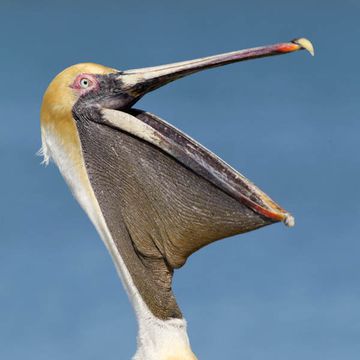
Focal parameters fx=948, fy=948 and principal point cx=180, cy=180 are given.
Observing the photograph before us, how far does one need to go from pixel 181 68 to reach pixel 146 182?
3.11 feet

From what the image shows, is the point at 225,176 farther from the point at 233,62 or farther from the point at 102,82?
the point at 102,82

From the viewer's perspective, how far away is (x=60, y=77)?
800 cm

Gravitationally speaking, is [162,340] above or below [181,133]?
below

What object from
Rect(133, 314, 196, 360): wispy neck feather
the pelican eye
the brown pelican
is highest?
the pelican eye

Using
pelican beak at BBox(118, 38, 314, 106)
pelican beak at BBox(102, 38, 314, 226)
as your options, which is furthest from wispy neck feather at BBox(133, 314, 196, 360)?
pelican beak at BBox(118, 38, 314, 106)

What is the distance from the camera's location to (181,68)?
7.52m

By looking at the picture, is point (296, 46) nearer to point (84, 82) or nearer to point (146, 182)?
point (146, 182)

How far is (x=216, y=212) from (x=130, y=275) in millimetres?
1085

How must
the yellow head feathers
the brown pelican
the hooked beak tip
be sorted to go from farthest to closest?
the yellow head feathers → the brown pelican → the hooked beak tip

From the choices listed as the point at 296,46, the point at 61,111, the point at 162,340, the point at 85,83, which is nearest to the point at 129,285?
the point at 162,340

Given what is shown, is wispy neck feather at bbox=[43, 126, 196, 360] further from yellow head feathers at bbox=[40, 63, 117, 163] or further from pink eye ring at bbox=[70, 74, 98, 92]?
pink eye ring at bbox=[70, 74, 98, 92]

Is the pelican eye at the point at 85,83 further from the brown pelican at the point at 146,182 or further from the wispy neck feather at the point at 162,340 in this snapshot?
the wispy neck feather at the point at 162,340

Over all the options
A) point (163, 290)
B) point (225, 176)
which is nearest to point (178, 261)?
point (163, 290)

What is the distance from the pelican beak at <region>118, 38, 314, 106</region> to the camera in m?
6.98
